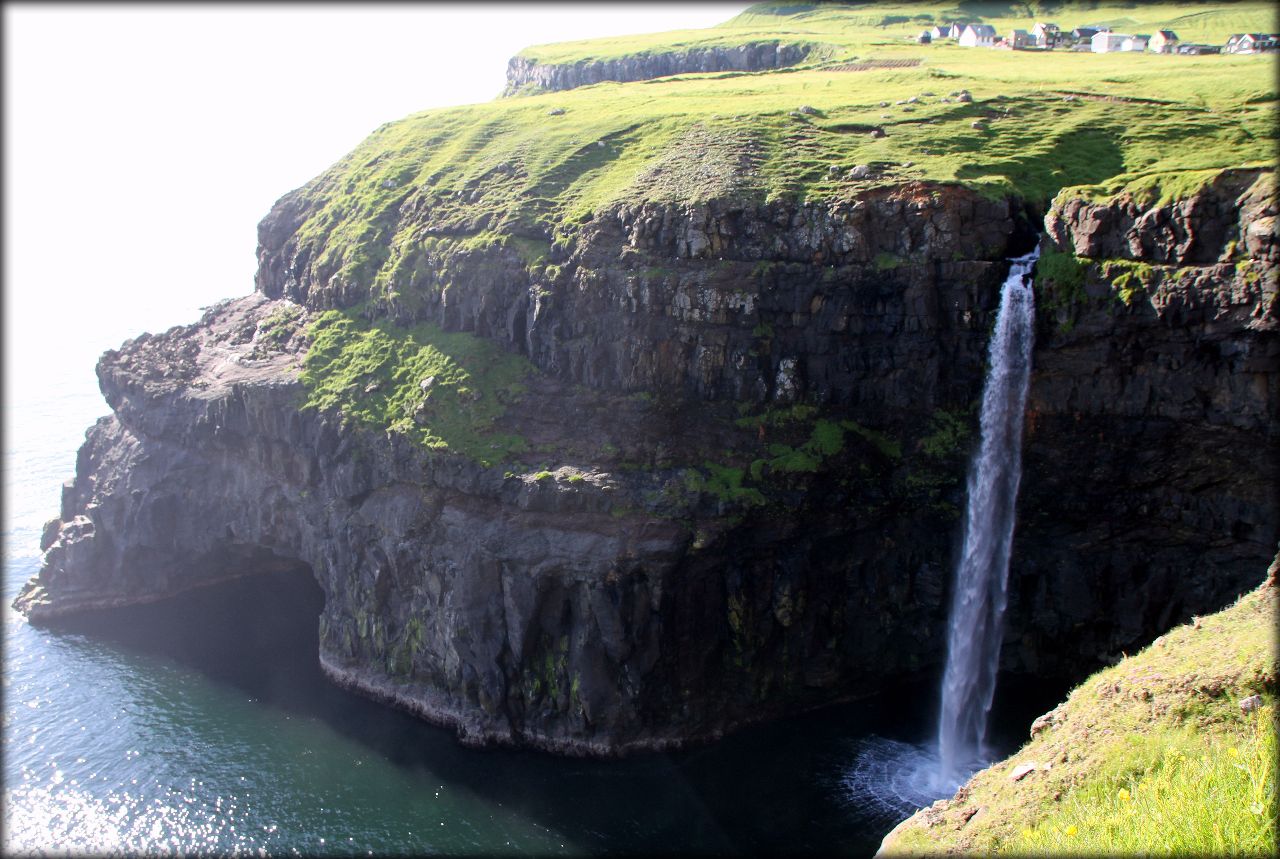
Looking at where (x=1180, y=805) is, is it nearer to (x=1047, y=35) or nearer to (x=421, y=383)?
(x=421, y=383)

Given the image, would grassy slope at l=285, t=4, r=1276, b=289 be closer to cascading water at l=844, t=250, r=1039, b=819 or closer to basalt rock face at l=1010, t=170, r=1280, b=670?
basalt rock face at l=1010, t=170, r=1280, b=670

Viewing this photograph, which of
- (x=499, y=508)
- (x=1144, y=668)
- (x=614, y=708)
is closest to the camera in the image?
(x=1144, y=668)

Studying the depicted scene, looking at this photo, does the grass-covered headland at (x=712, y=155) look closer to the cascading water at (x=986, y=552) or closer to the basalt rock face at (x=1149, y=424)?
the basalt rock face at (x=1149, y=424)

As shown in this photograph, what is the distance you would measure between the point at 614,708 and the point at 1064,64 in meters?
58.8

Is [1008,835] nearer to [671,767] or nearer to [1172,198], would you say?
[671,767]

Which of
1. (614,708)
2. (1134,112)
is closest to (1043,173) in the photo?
(1134,112)

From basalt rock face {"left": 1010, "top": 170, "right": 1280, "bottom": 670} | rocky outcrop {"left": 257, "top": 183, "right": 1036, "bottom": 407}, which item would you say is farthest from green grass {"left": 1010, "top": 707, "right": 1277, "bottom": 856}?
rocky outcrop {"left": 257, "top": 183, "right": 1036, "bottom": 407}

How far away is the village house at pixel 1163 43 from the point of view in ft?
249

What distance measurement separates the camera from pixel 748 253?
50.2 m

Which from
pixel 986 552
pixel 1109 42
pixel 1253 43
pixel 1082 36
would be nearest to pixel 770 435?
pixel 986 552

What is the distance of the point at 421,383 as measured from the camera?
180ft

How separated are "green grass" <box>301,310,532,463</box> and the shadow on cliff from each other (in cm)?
1453

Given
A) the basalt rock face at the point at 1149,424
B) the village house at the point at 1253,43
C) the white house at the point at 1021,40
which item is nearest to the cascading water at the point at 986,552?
the basalt rock face at the point at 1149,424

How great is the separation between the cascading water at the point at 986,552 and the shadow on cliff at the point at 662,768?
4.97 ft
